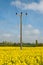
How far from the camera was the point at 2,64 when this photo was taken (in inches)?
380

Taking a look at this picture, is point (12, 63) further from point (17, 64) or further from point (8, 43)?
point (8, 43)

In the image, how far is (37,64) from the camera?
995 cm

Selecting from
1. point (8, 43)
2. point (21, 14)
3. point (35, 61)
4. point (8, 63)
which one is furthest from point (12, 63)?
point (8, 43)

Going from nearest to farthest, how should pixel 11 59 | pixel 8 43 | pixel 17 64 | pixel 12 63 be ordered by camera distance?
1. pixel 17 64
2. pixel 12 63
3. pixel 11 59
4. pixel 8 43

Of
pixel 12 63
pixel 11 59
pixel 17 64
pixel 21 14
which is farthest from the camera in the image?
pixel 21 14

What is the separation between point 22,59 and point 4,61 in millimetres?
813

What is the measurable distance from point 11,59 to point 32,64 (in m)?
1.27

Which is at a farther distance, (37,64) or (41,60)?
(41,60)

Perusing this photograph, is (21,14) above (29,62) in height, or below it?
above

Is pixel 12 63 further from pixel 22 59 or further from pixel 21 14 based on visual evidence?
pixel 21 14

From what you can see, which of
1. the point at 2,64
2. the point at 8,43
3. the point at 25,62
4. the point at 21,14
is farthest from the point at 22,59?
the point at 8,43

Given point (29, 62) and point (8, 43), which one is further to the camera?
point (8, 43)

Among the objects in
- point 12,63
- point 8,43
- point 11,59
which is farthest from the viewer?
point 8,43

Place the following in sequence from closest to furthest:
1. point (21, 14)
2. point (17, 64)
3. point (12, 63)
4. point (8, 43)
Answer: point (17, 64), point (12, 63), point (21, 14), point (8, 43)
